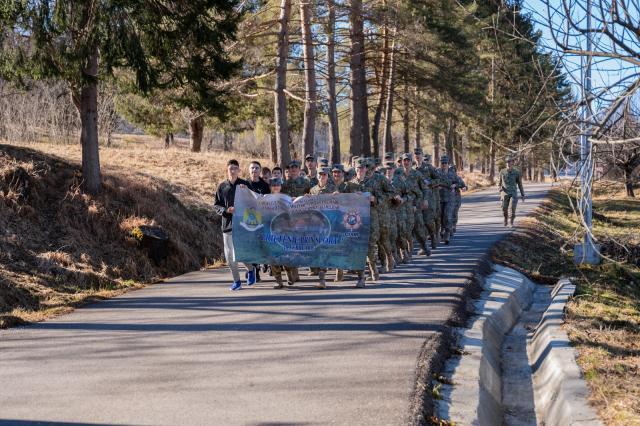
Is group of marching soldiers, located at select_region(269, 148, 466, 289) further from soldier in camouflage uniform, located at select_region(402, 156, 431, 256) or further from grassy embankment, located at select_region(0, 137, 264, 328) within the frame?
grassy embankment, located at select_region(0, 137, 264, 328)

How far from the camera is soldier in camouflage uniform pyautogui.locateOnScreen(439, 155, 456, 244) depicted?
19.9 m

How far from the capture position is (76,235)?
1491 cm

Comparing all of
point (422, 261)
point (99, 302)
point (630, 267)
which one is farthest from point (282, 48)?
point (99, 302)

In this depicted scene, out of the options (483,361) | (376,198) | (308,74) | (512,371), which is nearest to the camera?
(483,361)

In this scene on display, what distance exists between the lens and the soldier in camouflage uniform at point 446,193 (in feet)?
65.3

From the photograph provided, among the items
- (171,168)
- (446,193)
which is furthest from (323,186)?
(171,168)

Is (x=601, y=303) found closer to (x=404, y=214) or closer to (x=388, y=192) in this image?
(x=404, y=214)

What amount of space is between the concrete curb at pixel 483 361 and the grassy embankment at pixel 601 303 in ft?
3.50

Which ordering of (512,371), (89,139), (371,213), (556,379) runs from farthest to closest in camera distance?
1. (89,139)
2. (371,213)
3. (512,371)
4. (556,379)

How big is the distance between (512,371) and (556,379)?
1500 millimetres

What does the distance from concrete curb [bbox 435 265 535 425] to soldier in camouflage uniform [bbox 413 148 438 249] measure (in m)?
2.67

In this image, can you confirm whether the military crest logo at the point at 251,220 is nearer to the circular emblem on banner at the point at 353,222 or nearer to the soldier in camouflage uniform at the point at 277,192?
the soldier in camouflage uniform at the point at 277,192

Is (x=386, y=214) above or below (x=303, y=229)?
above

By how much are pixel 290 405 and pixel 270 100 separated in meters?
34.4
